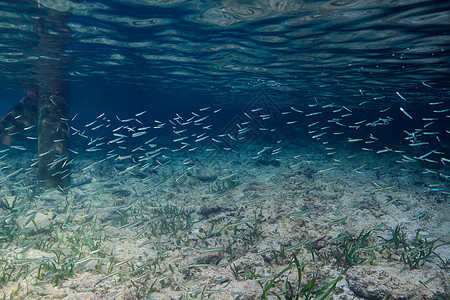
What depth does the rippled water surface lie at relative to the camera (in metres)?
8.95

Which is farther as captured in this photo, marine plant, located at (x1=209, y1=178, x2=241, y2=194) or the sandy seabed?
marine plant, located at (x1=209, y1=178, x2=241, y2=194)

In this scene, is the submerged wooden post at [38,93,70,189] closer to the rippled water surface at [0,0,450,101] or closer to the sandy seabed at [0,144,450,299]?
the sandy seabed at [0,144,450,299]

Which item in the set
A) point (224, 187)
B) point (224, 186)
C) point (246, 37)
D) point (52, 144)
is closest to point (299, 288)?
point (224, 187)

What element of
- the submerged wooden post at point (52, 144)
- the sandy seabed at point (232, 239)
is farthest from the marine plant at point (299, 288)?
the submerged wooden post at point (52, 144)

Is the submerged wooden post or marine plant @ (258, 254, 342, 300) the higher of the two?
marine plant @ (258, 254, 342, 300)

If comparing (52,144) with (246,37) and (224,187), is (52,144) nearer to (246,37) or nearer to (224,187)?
(224,187)

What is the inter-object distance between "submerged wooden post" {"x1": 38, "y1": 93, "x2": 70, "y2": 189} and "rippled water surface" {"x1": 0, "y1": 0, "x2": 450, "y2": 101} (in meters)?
3.87

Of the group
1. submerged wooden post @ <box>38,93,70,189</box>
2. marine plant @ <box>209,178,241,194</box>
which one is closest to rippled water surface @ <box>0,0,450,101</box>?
submerged wooden post @ <box>38,93,70,189</box>

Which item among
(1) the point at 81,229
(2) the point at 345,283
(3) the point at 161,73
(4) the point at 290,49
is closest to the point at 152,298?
(2) the point at 345,283

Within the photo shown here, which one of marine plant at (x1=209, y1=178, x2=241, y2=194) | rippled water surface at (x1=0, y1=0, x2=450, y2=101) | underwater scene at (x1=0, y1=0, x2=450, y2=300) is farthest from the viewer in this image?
marine plant at (x1=209, y1=178, x2=241, y2=194)

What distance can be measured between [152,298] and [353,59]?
15699 millimetres

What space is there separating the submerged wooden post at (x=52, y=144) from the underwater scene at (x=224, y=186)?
72 mm

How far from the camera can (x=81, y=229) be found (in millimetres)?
8047

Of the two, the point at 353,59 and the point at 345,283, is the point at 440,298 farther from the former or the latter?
the point at 353,59
